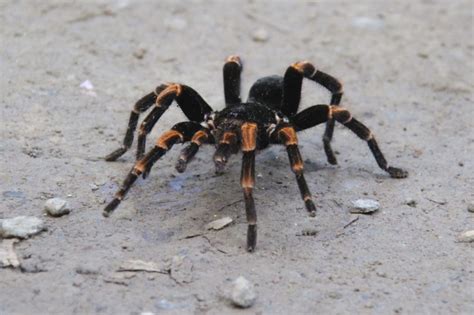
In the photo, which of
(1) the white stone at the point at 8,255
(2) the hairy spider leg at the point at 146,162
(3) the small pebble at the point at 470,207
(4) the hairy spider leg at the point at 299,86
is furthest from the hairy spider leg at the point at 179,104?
(3) the small pebble at the point at 470,207

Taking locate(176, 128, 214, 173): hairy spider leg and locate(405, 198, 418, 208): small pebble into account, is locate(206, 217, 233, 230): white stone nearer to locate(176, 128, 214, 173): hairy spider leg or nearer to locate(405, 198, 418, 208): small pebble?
locate(176, 128, 214, 173): hairy spider leg

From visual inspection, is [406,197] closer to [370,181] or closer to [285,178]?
[370,181]

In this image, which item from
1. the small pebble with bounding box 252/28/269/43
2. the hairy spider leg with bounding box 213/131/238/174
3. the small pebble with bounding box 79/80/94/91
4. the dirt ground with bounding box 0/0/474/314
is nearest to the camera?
the dirt ground with bounding box 0/0/474/314

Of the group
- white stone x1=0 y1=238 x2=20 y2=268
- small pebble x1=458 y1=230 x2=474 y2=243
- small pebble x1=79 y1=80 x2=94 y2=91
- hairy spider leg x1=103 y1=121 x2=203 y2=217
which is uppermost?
hairy spider leg x1=103 y1=121 x2=203 y2=217

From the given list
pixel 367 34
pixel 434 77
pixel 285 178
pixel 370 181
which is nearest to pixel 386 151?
pixel 370 181

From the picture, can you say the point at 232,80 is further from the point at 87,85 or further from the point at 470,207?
the point at 470,207

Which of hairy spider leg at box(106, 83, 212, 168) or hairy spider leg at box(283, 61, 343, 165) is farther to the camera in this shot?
hairy spider leg at box(283, 61, 343, 165)

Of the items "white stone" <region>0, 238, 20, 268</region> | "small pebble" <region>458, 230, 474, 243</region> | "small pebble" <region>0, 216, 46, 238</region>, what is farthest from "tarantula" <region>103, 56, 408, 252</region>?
"small pebble" <region>458, 230, 474, 243</region>
